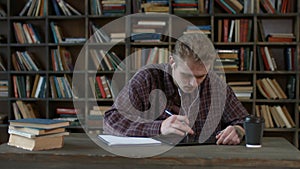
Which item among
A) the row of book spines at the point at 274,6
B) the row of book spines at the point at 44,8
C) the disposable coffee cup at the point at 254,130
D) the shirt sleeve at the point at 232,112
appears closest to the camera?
the disposable coffee cup at the point at 254,130

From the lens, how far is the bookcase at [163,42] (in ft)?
13.4

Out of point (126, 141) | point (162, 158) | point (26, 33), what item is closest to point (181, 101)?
point (126, 141)

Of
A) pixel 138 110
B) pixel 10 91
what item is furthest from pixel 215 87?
pixel 10 91

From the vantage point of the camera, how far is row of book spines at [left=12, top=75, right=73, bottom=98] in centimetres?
433

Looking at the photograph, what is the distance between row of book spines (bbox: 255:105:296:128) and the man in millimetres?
1883

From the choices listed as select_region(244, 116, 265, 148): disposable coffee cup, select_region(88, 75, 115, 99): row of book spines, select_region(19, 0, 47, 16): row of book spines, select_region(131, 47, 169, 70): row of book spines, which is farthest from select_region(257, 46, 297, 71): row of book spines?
select_region(244, 116, 265, 148): disposable coffee cup

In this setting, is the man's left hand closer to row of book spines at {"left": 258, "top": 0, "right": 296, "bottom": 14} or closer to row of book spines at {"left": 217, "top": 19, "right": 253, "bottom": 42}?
row of book spines at {"left": 217, "top": 19, "right": 253, "bottom": 42}

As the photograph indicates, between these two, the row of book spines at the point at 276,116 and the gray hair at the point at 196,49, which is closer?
the gray hair at the point at 196,49

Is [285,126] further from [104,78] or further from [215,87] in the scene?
[215,87]

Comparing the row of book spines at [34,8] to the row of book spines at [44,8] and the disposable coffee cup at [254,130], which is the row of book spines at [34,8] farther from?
the disposable coffee cup at [254,130]

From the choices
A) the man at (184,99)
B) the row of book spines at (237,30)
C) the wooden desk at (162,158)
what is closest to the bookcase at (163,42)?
the row of book spines at (237,30)

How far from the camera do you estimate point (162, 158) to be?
5.19 feet

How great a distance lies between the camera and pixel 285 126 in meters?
4.10

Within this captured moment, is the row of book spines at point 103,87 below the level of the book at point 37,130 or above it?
below
